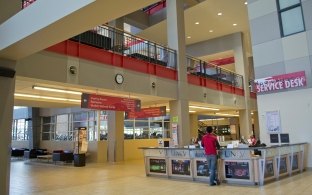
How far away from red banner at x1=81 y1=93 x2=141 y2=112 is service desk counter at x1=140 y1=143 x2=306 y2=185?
1660 millimetres

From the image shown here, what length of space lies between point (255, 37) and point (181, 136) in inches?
205

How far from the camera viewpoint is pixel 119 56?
34.0 ft

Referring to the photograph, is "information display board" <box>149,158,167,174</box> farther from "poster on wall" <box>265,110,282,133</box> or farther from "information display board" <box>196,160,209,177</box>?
"poster on wall" <box>265,110,282,133</box>

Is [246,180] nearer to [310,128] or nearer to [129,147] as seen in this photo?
[310,128]

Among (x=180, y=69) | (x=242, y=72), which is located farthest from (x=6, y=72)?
(x=242, y=72)

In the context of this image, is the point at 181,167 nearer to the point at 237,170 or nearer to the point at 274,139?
the point at 237,170

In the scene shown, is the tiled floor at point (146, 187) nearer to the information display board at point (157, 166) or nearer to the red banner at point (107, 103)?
the information display board at point (157, 166)

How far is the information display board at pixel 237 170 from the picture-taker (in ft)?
25.2

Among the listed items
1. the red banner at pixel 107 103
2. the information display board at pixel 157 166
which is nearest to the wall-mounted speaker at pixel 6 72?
the red banner at pixel 107 103

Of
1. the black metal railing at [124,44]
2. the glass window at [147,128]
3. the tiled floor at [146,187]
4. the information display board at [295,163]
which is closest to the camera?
the tiled floor at [146,187]

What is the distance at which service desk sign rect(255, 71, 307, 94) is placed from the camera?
10.1 metres

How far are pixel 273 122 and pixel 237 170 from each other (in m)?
3.84

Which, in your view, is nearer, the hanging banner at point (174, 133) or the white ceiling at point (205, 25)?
the hanging banner at point (174, 133)

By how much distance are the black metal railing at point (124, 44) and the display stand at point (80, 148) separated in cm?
495
